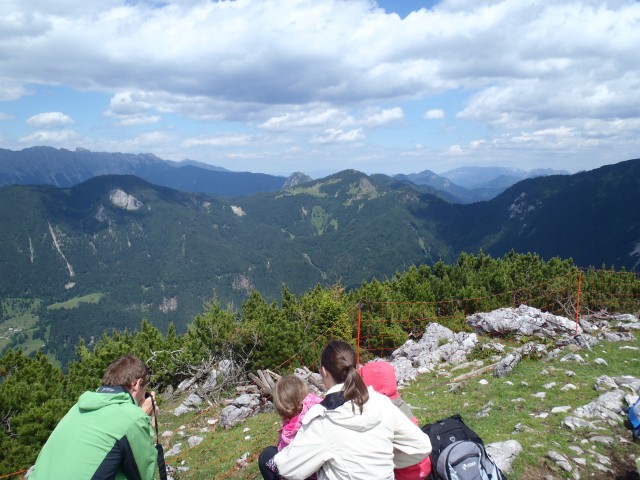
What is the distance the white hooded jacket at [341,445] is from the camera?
3.71 m

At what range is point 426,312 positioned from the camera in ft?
90.9

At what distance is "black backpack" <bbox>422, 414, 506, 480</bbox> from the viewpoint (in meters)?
4.49

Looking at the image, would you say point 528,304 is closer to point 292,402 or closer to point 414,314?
point 414,314

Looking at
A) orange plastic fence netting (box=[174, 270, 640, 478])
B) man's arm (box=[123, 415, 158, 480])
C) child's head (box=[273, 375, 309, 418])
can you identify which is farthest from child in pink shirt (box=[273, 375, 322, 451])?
orange plastic fence netting (box=[174, 270, 640, 478])

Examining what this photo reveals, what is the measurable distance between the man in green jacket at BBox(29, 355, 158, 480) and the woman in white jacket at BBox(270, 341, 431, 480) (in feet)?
4.12

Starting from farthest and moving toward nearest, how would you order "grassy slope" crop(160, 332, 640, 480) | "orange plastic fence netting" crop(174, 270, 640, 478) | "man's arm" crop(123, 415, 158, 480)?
"orange plastic fence netting" crop(174, 270, 640, 478), "grassy slope" crop(160, 332, 640, 480), "man's arm" crop(123, 415, 158, 480)

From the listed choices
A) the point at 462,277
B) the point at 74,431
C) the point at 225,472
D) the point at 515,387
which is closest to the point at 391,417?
the point at 74,431

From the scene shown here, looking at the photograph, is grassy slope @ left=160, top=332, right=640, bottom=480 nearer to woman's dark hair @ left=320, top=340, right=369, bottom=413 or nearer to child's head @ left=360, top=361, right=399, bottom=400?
child's head @ left=360, top=361, right=399, bottom=400

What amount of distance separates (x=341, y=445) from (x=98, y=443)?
2.03 metres

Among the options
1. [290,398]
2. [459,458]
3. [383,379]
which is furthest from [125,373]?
[459,458]

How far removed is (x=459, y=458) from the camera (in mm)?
4535

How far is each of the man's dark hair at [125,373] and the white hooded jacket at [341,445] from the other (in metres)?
1.50

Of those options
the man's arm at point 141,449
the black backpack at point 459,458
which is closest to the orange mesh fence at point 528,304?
the black backpack at point 459,458

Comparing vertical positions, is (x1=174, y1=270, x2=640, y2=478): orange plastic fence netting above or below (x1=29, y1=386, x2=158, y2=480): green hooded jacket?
below
